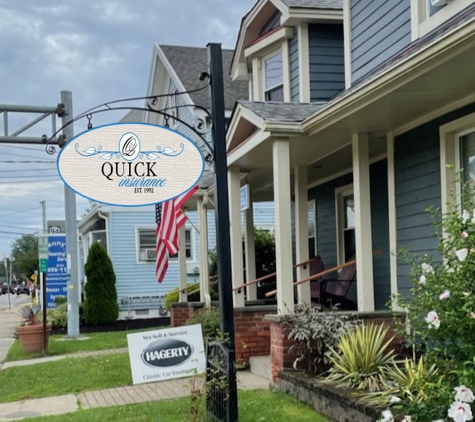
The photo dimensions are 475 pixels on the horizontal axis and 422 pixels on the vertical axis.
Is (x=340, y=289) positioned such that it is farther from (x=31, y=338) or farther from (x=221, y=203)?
(x=31, y=338)

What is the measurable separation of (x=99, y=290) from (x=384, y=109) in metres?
12.7

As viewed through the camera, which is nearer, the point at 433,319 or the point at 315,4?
the point at 433,319

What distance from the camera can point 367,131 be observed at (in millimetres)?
7367

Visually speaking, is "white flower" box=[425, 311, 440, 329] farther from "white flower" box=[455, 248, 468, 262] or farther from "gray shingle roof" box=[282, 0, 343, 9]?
"gray shingle roof" box=[282, 0, 343, 9]

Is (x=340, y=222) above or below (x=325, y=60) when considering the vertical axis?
below

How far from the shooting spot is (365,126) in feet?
23.3

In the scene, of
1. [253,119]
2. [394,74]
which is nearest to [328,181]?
[253,119]

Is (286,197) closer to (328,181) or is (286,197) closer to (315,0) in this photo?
(328,181)

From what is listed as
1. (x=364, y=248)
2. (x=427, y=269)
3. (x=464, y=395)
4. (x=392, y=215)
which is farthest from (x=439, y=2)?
(x=464, y=395)

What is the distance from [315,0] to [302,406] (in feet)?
24.5

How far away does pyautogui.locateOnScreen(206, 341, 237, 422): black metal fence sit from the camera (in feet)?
16.0

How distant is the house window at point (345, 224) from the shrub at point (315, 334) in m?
3.74

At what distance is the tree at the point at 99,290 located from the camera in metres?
17.0

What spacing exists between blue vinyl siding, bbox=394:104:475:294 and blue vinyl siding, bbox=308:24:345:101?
10.1 feet
